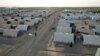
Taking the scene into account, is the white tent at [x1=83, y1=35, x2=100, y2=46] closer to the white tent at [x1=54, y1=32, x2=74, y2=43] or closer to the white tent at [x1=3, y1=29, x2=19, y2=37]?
the white tent at [x1=54, y1=32, x2=74, y2=43]

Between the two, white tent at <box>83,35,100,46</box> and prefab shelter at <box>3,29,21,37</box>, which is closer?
white tent at <box>83,35,100,46</box>

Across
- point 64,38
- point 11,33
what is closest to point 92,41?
point 64,38

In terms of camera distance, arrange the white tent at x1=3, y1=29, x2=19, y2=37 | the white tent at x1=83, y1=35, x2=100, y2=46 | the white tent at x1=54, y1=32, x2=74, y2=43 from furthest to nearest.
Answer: the white tent at x1=3, y1=29, x2=19, y2=37
the white tent at x1=54, y1=32, x2=74, y2=43
the white tent at x1=83, y1=35, x2=100, y2=46

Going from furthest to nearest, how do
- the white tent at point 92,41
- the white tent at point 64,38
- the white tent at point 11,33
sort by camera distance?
the white tent at point 11,33, the white tent at point 64,38, the white tent at point 92,41

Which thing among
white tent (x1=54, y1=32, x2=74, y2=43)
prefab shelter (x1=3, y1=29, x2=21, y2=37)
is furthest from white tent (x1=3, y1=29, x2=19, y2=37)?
white tent (x1=54, y1=32, x2=74, y2=43)

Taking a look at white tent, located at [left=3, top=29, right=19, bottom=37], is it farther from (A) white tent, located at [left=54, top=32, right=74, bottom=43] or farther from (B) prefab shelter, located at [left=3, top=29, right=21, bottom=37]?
(A) white tent, located at [left=54, top=32, right=74, bottom=43]

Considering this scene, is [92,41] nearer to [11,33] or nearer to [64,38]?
[64,38]

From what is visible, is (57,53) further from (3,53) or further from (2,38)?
(2,38)

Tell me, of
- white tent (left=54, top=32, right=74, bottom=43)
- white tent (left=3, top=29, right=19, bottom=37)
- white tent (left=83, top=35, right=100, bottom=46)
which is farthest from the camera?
white tent (left=3, top=29, right=19, bottom=37)

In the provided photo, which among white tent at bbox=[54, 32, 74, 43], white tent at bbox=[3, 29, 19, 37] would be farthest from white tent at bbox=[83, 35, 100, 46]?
white tent at bbox=[3, 29, 19, 37]

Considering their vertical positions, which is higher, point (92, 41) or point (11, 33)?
point (11, 33)

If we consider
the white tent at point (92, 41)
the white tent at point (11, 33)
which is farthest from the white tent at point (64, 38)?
the white tent at point (11, 33)

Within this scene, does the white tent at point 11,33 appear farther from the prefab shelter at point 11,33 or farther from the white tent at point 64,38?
the white tent at point 64,38
